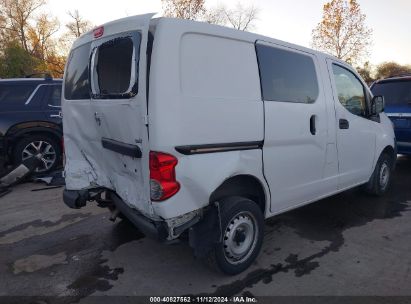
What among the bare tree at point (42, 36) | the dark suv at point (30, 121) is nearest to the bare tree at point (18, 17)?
the bare tree at point (42, 36)

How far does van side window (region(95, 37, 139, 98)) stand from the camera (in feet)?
9.29

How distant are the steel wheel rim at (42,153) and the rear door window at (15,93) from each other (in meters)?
0.87

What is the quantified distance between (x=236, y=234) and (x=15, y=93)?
5718 mm

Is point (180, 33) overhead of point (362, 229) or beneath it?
overhead

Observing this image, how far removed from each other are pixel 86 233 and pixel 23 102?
386 cm

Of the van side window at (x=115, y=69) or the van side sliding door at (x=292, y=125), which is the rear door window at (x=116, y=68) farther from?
the van side sliding door at (x=292, y=125)

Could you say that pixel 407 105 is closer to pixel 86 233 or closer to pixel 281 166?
pixel 281 166

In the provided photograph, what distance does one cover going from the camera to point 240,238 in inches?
128

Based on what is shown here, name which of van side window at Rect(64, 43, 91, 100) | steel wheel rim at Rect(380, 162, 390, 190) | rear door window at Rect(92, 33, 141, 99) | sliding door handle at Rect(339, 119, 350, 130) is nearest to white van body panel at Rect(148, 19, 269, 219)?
rear door window at Rect(92, 33, 141, 99)

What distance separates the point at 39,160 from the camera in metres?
6.86

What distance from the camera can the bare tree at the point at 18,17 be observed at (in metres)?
35.6

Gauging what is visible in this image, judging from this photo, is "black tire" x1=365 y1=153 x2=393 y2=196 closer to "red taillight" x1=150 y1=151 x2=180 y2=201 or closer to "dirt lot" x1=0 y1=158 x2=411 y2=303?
"dirt lot" x1=0 y1=158 x2=411 y2=303

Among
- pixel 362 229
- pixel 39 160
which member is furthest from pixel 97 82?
pixel 39 160

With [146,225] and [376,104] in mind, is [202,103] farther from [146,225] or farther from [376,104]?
[376,104]
